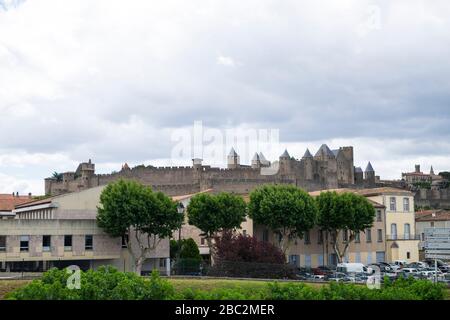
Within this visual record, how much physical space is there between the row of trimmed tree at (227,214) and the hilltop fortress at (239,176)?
59.4 m

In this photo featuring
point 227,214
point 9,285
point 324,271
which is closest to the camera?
point 9,285

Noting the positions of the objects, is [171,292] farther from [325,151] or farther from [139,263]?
[325,151]

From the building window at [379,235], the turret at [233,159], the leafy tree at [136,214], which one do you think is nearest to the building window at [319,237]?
the building window at [379,235]

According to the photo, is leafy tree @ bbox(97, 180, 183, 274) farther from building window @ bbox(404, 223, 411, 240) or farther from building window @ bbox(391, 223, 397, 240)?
building window @ bbox(404, 223, 411, 240)

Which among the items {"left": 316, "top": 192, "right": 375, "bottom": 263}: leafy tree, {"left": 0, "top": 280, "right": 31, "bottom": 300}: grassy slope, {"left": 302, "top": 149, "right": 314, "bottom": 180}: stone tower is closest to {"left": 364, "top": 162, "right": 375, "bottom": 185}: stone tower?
{"left": 302, "top": 149, "right": 314, "bottom": 180}: stone tower

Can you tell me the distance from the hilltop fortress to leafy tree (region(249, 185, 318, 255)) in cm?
6085

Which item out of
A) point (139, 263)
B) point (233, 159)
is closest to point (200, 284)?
point (139, 263)

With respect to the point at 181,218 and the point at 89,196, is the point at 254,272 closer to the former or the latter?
the point at 181,218

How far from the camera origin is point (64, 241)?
56.0m

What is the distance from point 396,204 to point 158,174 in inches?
3128

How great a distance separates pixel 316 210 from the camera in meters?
61.3

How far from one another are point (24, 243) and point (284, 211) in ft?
72.2

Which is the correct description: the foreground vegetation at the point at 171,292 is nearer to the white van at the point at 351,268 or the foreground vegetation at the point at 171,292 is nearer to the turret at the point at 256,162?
the white van at the point at 351,268
